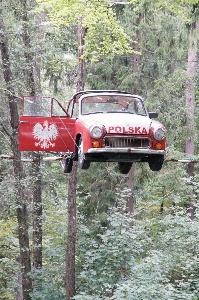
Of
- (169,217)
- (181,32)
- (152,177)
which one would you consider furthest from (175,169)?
(181,32)

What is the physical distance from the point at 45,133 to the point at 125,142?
240 cm

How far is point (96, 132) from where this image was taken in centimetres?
745

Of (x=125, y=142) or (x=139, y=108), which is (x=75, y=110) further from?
(x=125, y=142)

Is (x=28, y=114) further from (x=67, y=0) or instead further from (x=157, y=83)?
(x=157, y=83)

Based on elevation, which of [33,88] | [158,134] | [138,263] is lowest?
[138,263]

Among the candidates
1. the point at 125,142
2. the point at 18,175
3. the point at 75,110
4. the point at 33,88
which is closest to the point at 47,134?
the point at 75,110

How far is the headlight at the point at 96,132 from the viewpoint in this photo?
7430mm

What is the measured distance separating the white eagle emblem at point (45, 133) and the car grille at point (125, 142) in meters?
2.19

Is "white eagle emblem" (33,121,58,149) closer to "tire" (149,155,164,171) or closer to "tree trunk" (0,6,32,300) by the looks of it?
"tire" (149,155,164,171)

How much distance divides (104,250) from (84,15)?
6015mm

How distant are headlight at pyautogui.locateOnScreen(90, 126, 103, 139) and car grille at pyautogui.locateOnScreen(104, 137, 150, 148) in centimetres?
16

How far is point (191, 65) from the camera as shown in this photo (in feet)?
68.8

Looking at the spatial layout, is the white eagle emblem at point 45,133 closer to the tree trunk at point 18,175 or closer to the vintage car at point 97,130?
the vintage car at point 97,130

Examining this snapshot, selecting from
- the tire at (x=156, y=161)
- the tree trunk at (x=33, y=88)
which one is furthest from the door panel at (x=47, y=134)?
the tree trunk at (x=33, y=88)
